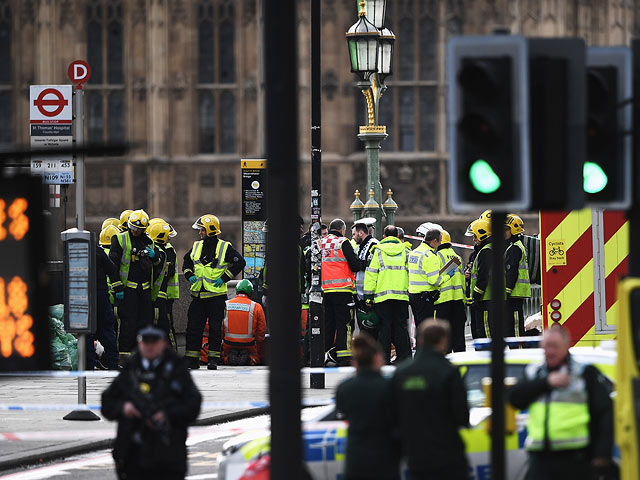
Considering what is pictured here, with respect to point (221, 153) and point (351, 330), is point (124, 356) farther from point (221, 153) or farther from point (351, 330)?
point (221, 153)

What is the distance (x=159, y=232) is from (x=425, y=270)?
330 cm

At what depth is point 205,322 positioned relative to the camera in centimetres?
1944

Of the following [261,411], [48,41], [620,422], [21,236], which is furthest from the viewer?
[48,41]

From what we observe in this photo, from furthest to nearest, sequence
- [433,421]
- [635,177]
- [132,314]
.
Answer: [132,314]
[635,177]
[433,421]

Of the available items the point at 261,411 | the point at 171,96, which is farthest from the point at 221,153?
the point at 261,411

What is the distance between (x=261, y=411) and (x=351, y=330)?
160 inches

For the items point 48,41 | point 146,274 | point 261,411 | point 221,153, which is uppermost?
point 48,41

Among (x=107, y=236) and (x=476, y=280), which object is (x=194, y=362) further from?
(x=476, y=280)

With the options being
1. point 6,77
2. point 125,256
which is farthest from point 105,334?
point 6,77

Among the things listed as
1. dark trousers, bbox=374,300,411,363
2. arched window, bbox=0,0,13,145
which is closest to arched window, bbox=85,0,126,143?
arched window, bbox=0,0,13,145

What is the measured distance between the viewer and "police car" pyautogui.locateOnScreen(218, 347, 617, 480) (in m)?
8.80

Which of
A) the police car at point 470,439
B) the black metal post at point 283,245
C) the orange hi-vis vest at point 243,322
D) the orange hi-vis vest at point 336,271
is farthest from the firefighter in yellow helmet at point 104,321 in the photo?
the black metal post at point 283,245

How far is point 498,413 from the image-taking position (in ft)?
23.2

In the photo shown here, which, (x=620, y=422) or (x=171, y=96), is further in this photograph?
(x=171, y=96)
